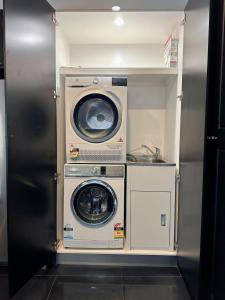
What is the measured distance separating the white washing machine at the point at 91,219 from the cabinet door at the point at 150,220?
0.13 meters

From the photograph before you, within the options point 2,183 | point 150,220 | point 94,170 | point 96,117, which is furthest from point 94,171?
point 2,183

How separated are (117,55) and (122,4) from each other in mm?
877

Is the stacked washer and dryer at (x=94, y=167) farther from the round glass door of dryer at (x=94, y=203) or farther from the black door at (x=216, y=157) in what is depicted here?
the black door at (x=216, y=157)

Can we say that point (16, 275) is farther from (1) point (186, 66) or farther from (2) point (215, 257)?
(1) point (186, 66)

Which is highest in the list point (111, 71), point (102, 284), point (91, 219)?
point (111, 71)

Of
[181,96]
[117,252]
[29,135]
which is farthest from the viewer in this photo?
[117,252]

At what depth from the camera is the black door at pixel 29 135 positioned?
1508 mm

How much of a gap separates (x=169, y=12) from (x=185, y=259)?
2151mm

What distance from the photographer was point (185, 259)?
6.25 feet

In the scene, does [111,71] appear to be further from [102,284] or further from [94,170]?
[102,284]

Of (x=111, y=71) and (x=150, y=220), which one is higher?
(x=111, y=71)

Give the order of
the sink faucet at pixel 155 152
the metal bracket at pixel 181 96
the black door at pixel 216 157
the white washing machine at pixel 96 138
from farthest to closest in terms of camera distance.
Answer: the sink faucet at pixel 155 152, the white washing machine at pixel 96 138, the metal bracket at pixel 181 96, the black door at pixel 216 157

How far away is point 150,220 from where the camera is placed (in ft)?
7.29

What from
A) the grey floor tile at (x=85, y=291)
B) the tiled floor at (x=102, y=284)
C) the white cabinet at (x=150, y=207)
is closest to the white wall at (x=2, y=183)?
the tiled floor at (x=102, y=284)
